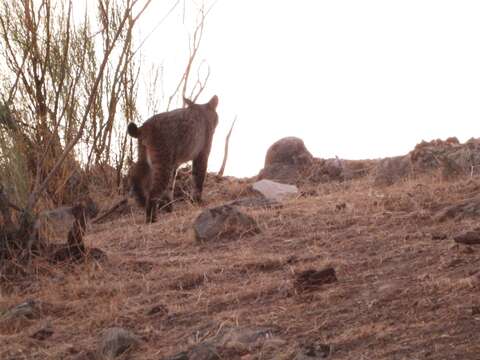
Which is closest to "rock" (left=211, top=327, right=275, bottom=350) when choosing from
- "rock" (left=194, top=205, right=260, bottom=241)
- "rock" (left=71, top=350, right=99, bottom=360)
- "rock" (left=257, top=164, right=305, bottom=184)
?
"rock" (left=71, top=350, right=99, bottom=360)

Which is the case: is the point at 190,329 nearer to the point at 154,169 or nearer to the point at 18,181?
the point at 18,181

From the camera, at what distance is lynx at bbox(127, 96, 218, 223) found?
8961 millimetres

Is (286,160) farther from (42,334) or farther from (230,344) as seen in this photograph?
(230,344)

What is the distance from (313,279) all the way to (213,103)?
19.6ft

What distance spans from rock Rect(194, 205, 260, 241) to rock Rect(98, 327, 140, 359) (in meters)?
2.46

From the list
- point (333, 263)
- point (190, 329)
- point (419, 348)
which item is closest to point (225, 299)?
point (190, 329)

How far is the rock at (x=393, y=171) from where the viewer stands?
29.7ft

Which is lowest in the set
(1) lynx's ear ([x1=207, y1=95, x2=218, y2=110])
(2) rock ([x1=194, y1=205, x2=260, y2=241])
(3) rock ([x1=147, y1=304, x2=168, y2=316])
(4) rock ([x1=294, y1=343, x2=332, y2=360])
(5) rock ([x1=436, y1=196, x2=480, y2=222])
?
(4) rock ([x1=294, y1=343, x2=332, y2=360])

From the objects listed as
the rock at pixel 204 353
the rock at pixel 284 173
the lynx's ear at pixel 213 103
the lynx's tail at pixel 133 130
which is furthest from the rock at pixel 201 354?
the rock at pixel 284 173

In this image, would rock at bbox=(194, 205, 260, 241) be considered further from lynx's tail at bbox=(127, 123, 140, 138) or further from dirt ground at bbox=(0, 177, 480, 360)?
lynx's tail at bbox=(127, 123, 140, 138)

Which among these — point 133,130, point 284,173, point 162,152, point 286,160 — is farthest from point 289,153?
point 133,130

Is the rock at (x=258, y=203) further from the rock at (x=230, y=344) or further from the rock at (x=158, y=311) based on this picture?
the rock at (x=230, y=344)

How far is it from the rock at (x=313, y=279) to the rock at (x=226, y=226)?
1935 mm

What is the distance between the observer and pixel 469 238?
5.08 m
